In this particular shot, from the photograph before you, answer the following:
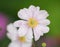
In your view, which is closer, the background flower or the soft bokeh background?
the background flower

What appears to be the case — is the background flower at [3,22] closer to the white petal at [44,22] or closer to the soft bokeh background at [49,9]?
the soft bokeh background at [49,9]

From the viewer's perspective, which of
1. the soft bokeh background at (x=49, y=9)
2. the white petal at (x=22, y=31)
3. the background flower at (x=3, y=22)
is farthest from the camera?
the soft bokeh background at (x=49, y=9)

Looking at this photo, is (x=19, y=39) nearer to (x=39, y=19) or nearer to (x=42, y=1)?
(x=39, y=19)

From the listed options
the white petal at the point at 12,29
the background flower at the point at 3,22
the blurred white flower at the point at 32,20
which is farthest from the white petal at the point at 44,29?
the background flower at the point at 3,22

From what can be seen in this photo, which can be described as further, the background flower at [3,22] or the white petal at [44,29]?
the background flower at [3,22]

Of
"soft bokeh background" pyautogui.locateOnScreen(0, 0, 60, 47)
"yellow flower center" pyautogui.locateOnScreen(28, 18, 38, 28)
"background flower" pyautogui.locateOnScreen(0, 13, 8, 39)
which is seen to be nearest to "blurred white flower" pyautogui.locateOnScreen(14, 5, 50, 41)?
"yellow flower center" pyautogui.locateOnScreen(28, 18, 38, 28)

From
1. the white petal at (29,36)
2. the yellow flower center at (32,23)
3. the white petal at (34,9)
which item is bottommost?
the white petal at (29,36)

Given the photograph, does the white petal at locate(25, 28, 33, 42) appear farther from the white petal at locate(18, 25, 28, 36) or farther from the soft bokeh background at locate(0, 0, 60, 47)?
the soft bokeh background at locate(0, 0, 60, 47)

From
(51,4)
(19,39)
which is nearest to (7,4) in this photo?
(51,4)
